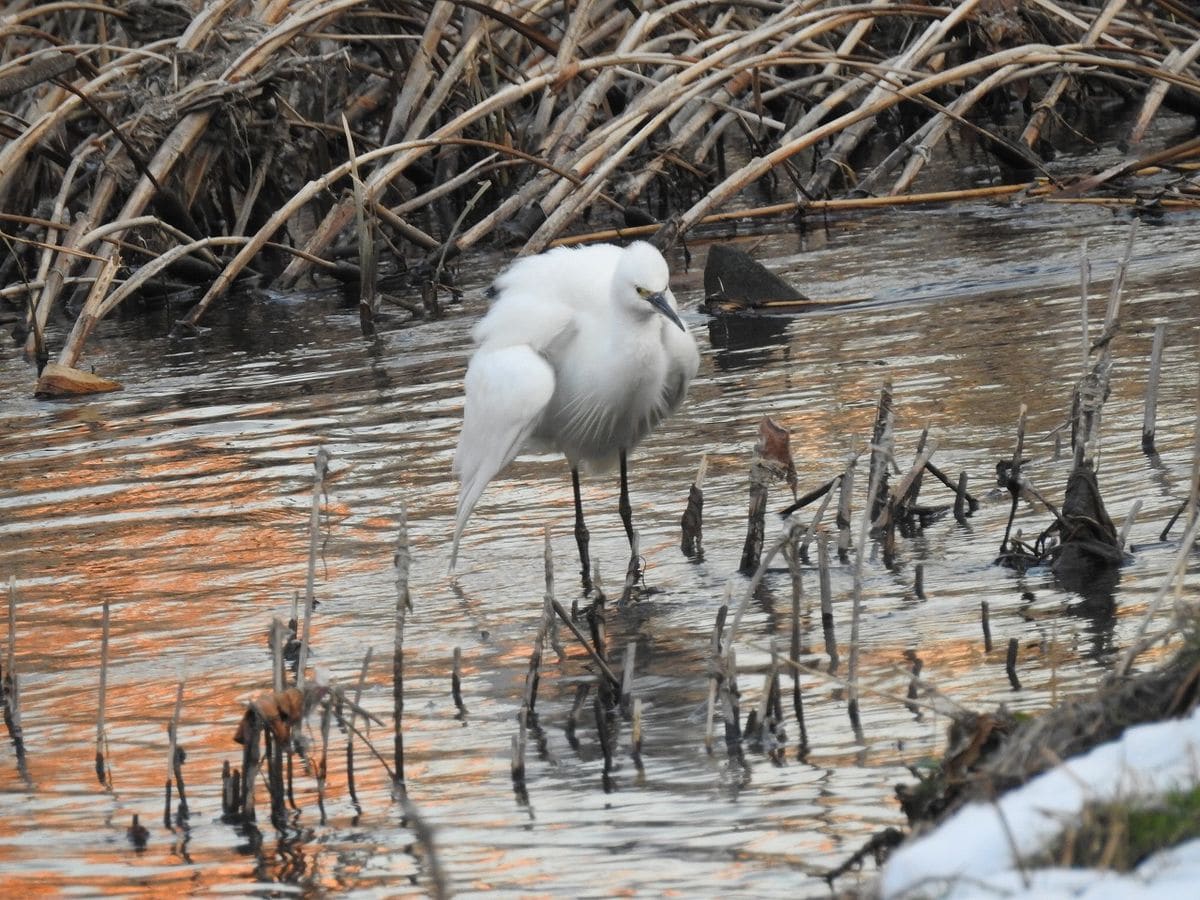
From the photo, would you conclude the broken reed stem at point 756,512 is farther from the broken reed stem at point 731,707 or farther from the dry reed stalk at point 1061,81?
the dry reed stalk at point 1061,81

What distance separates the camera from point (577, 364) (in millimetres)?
6199

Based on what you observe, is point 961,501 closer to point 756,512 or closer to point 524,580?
point 756,512

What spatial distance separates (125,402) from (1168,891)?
7.58m

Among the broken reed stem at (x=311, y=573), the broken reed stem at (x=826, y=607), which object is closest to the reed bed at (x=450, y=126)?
the broken reed stem at (x=311, y=573)

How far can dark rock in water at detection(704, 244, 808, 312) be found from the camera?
380 inches

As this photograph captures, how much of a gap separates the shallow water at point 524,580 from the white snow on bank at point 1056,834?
454 mm

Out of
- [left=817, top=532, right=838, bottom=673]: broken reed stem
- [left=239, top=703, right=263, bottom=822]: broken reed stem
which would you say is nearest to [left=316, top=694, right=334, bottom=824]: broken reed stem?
[left=239, top=703, right=263, bottom=822]: broken reed stem

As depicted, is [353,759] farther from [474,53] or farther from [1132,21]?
[1132,21]

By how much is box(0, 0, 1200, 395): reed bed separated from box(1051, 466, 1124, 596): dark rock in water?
18.6 feet

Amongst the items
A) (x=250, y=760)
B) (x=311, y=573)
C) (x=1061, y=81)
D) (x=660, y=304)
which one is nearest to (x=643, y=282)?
(x=660, y=304)

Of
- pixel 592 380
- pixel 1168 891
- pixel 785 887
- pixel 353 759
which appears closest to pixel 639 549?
pixel 592 380

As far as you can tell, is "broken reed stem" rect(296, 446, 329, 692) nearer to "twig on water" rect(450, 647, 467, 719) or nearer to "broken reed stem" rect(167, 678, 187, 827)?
"broken reed stem" rect(167, 678, 187, 827)

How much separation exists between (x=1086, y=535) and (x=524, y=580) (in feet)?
6.02

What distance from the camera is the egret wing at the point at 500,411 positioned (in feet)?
19.6
